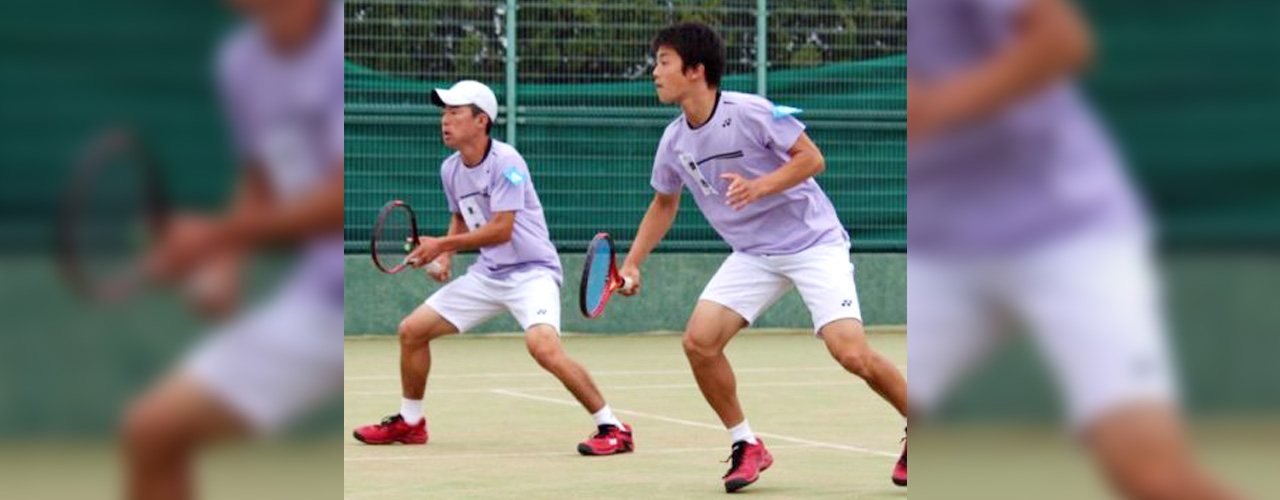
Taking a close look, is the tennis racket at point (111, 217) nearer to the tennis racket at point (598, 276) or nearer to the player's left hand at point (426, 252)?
the tennis racket at point (598, 276)

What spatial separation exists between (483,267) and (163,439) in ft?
21.5

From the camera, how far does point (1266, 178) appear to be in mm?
1955

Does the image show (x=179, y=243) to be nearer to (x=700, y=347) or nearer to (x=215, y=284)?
(x=215, y=284)

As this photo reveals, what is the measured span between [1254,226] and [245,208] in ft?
3.05

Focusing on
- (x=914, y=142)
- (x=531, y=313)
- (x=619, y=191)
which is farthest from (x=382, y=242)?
(x=914, y=142)

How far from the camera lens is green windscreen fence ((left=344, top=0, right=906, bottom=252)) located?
13.8m

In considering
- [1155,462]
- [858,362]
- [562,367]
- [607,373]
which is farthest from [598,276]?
[1155,462]

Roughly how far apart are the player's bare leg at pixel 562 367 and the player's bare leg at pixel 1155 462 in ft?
18.7

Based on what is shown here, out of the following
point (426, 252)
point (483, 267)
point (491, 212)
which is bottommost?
point (483, 267)

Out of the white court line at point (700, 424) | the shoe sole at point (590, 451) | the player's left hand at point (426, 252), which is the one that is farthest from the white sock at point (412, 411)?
the white court line at point (700, 424)

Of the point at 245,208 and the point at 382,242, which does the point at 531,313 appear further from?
the point at 245,208

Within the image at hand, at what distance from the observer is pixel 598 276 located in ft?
25.4

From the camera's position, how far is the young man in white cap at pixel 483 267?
7957 mm

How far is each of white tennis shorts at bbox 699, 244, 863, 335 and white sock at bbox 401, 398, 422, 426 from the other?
189cm
